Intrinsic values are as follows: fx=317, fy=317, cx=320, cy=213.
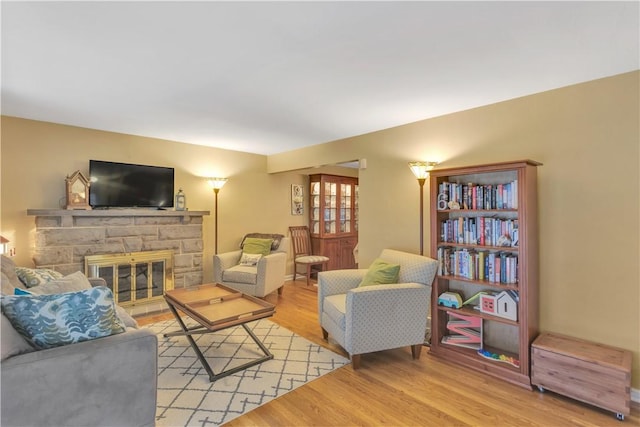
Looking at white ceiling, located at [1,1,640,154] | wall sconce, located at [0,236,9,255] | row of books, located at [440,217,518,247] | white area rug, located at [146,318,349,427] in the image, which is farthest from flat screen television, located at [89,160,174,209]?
row of books, located at [440,217,518,247]

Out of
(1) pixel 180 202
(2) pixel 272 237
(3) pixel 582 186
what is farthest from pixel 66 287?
(3) pixel 582 186

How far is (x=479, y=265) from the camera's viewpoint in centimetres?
277

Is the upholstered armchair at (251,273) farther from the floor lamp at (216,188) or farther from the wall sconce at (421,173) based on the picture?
the wall sconce at (421,173)

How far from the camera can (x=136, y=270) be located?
4.03 metres

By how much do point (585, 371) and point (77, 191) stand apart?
5.03 metres

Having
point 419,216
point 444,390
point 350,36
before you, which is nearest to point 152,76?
point 350,36

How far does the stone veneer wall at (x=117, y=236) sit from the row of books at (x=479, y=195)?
10.7 feet

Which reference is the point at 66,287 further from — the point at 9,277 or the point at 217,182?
the point at 217,182

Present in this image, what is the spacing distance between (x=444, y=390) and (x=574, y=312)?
1216mm

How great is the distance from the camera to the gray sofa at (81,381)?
1.37m

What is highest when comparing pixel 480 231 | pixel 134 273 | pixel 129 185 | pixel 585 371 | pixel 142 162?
pixel 142 162

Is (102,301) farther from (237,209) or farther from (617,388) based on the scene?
(237,209)

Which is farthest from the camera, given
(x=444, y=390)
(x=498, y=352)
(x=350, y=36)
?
(x=498, y=352)

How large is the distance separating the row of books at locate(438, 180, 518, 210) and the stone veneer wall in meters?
3.27
